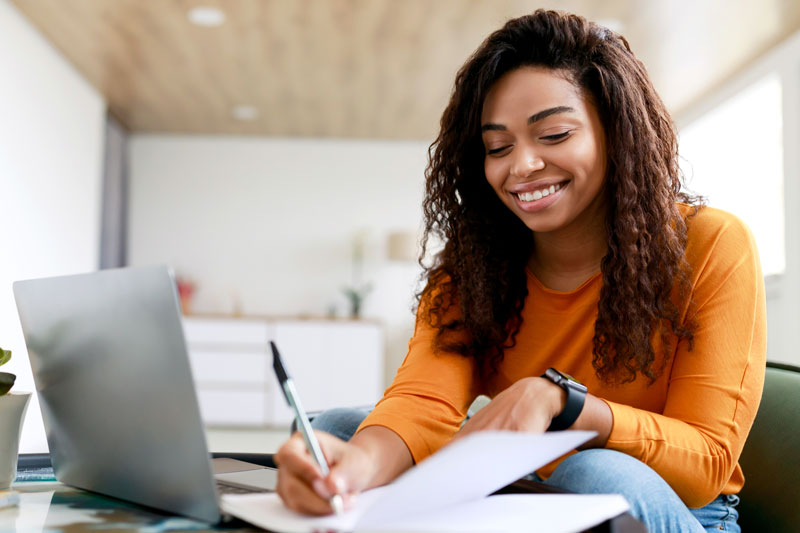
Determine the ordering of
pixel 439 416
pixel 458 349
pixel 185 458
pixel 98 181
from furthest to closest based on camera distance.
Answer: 1. pixel 98 181
2. pixel 458 349
3. pixel 439 416
4. pixel 185 458

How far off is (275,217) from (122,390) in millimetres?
6004

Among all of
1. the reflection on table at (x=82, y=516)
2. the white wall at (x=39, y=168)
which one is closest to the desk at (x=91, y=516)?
the reflection on table at (x=82, y=516)

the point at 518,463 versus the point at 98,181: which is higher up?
the point at 98,181

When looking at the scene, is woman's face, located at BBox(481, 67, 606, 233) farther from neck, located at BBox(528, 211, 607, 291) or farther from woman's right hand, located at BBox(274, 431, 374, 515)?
woman's right hand, located at BBox(274, 431, 374, 515)

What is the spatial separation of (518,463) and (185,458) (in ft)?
0.94

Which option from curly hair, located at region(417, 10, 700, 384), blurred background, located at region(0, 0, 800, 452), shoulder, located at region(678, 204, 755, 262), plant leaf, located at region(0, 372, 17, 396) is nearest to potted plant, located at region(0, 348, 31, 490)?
plant leaf, located at region(0, 372, 17, 396)

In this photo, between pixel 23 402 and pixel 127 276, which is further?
pixel 23 402

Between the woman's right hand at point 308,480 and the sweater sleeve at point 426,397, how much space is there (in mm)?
203

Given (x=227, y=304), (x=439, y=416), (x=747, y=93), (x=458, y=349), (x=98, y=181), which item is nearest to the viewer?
(x=439, y=416)

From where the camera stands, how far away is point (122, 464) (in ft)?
2.31

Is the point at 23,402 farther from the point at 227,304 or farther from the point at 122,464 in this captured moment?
the point at 227,304

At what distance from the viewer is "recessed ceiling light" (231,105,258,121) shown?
18.5 feet

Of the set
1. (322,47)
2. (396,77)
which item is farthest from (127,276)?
(396,77)

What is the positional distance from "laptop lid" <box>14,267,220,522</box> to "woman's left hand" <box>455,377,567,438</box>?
1.05 ft
